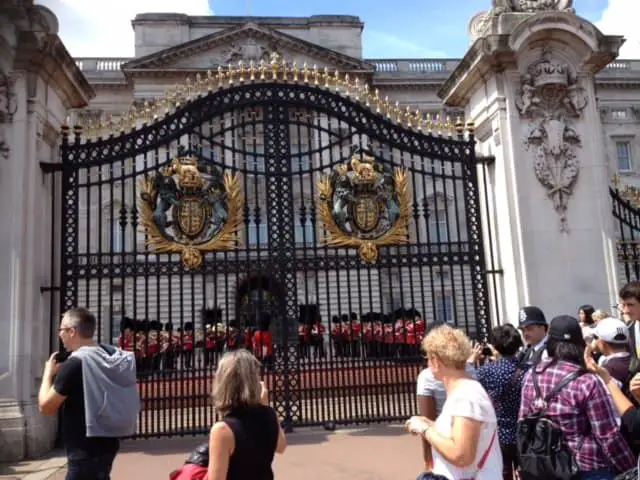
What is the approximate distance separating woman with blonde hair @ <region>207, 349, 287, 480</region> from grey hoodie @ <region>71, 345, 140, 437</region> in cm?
104

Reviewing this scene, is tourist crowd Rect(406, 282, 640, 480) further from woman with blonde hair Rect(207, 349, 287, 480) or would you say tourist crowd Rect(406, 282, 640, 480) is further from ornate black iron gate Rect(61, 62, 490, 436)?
ornate black iron gate Rect(61, 62, 490, 436)

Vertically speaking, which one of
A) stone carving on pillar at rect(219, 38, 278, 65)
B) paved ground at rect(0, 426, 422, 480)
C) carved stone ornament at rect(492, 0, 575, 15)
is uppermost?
stone carving on pillar at rect(219, 38, 278, 65)

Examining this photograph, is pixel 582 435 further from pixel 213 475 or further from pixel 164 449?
pixel 164 449

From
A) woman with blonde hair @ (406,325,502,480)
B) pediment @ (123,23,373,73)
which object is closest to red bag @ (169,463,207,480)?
woman with blonde hair @ (406,325,502,480)

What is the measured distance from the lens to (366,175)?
8789 millimetres

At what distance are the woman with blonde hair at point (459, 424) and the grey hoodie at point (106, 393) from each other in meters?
1.80

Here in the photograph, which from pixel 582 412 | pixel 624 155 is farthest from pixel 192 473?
pixel 624 155

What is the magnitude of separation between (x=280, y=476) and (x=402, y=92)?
79.8ft

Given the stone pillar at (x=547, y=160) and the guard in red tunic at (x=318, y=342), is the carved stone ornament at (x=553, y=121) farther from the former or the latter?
the guard in red tunic at (x=318, y=342)

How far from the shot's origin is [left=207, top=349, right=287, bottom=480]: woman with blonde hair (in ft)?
9.37

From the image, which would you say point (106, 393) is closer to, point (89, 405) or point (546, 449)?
point (89, 405)

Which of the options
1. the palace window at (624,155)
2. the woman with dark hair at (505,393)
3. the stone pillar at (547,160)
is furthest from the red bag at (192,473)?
the palace window at (624,155)

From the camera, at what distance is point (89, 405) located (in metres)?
3.67

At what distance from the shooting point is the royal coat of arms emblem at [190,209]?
845cm
